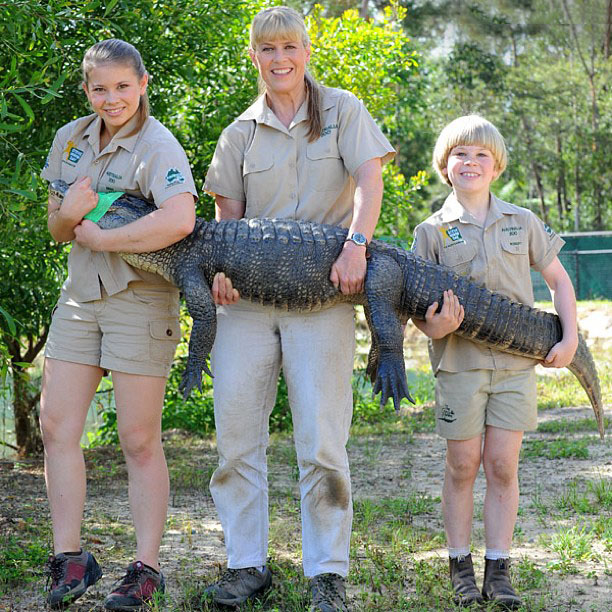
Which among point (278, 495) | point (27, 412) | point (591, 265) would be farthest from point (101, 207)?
point (591, 265)

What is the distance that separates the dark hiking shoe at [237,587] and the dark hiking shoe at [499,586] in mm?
888

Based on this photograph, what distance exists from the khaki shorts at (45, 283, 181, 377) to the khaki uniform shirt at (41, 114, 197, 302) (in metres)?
0.05

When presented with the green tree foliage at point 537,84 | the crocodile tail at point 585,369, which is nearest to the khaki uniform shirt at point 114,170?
the crocodile tail at point 585,369

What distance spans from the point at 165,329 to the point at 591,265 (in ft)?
51.4

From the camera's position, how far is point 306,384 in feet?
10.8

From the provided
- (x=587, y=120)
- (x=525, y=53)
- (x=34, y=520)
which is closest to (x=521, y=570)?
(x=34, y=520)

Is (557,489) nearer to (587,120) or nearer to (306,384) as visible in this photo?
(306,384)

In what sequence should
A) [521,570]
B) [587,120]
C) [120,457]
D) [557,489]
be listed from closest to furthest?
[521,570], [557,489], [120,457], [587,120]

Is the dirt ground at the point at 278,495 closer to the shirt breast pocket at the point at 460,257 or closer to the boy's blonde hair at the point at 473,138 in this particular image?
the shirt breast pocket at the point at 460,257

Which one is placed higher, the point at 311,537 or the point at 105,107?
the point at 105,107

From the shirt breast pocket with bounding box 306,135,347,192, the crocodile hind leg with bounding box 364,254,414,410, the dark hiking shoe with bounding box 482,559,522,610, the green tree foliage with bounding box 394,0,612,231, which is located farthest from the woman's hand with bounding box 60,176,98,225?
the green tree foliage with bounding box 394,0,612,231

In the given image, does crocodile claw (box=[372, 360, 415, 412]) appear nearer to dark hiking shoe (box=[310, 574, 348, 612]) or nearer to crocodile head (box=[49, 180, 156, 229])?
dark hiking shoe (box=[310, 574, 348, 612])

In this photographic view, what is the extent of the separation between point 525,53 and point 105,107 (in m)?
32.5

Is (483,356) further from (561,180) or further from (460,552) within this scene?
(561,180)
